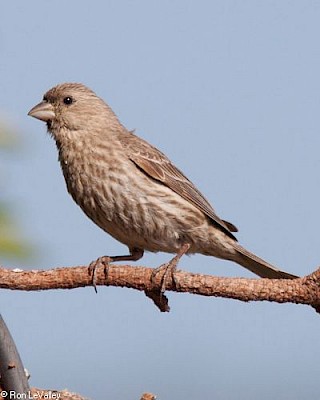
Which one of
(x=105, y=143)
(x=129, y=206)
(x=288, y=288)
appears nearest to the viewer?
(x=288, y=288)

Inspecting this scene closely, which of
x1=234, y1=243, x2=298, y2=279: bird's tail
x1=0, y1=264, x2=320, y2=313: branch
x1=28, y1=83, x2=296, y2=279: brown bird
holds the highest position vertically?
x1=28, y1=83, x2=296, y2=279: brown bird

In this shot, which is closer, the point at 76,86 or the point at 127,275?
the point at 127,275

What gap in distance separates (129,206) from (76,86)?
4.45 ft

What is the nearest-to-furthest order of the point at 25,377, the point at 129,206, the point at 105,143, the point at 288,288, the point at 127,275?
the point at 25,377
the point at 288,288
the point at 127,275
the point at 129,206
the point at 105,143

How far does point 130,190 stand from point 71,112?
37.5 inches

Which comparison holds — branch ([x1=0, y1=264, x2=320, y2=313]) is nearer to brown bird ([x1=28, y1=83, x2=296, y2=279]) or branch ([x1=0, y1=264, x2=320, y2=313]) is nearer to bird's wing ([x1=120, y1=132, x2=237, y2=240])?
brown bird ([x1=28, y1=83, x2=296, y2=279])

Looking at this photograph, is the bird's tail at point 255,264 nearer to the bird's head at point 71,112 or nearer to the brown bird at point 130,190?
the brown bird at point 130,190

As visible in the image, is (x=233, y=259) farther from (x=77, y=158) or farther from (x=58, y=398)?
(x=58, y=398)

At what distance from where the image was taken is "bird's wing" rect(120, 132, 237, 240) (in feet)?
18.3

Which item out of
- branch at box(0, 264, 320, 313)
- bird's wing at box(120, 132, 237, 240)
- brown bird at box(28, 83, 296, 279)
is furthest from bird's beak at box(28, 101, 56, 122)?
branch at box(0, 264, 320, 313)

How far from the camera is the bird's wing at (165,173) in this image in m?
5.58

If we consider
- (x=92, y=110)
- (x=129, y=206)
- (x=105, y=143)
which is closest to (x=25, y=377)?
(x=129, y=206)

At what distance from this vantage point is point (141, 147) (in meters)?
5.75

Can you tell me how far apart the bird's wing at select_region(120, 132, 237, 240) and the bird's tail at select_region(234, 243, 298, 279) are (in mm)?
141
